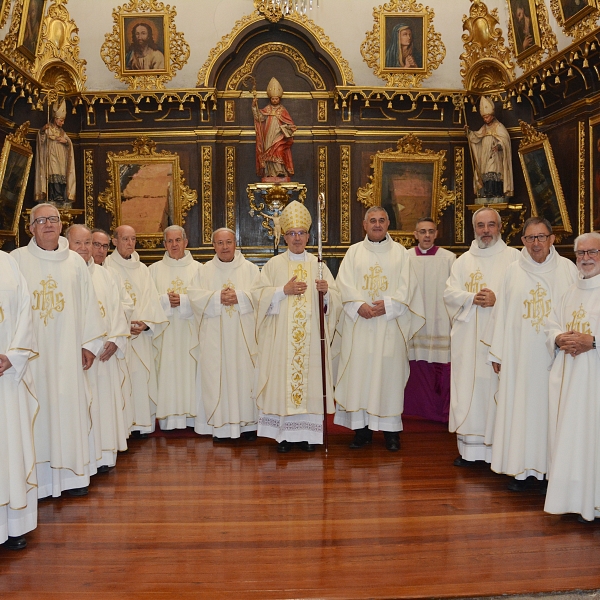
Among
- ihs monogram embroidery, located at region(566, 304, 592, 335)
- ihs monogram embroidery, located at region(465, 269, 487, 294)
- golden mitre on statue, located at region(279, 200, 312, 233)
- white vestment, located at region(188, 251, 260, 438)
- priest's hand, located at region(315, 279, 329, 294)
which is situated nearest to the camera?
ihs monogram embroidery, located at region(566, 304, 592, 335)

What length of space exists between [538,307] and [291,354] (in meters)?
2.58

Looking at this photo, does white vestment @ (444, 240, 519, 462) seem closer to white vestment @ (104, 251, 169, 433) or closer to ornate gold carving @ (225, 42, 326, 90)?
white vestment @ (104, 251, 169, 433)

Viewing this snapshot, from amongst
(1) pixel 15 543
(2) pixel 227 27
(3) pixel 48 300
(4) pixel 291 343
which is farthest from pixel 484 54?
(1) pixel 15 543

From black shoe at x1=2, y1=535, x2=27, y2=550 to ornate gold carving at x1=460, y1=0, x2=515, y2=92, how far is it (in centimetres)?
930

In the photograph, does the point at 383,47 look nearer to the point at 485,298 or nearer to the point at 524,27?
the point at 524,27

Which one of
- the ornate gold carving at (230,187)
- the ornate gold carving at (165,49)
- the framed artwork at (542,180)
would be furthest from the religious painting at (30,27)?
the framed artwork at (542,180)

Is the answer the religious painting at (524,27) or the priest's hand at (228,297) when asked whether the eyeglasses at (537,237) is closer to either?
the priest's hand at (228,297)

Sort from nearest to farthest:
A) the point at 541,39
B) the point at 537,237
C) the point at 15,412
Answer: the point at 15,412, the point at 537,237, the point at 541,39

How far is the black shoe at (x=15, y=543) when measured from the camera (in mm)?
4902

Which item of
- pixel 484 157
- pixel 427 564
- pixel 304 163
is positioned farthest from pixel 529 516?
pixel 304 163

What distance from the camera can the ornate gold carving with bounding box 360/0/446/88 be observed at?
12031mm

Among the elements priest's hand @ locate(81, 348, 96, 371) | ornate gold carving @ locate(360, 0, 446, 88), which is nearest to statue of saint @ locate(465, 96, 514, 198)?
ornate gold carving @ locate(360, 0, 446, 88)

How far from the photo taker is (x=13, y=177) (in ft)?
33.0

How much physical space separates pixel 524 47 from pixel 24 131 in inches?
279
